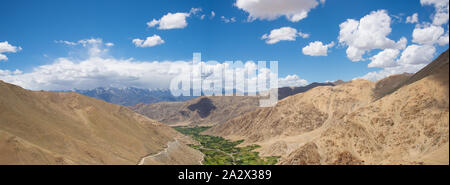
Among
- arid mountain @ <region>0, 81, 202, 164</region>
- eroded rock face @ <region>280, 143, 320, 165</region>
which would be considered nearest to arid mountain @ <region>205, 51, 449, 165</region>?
eroded rock face @ <region>280, 143, 320, 165</region>

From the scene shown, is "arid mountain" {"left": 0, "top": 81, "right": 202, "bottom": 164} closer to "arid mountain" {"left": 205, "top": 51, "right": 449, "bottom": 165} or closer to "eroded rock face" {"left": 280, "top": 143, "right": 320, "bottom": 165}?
"eroded rock face" {"left": 280, "top": 143, "right": 320, "bottom": 165}

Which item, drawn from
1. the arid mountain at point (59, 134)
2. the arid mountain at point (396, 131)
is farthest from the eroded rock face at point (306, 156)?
the arid mountain at point (59, 134)

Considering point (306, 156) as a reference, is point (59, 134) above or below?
above

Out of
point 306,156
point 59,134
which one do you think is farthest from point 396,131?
point 59,134

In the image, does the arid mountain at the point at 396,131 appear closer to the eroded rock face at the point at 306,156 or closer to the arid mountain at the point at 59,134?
the eroded rock face at the point at 306,156

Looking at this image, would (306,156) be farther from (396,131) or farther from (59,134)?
(59,134)

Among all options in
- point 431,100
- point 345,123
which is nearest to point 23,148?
point 345,123

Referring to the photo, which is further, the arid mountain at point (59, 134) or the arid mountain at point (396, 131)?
the arid mountain at point (396, 131)

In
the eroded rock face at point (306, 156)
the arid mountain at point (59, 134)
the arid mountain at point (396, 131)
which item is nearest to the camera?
the arid mountain at point (59, 134)
